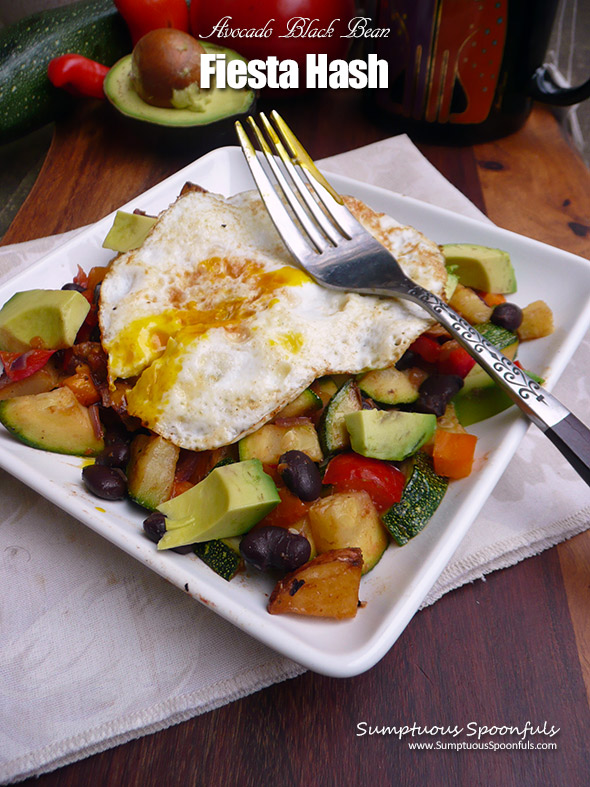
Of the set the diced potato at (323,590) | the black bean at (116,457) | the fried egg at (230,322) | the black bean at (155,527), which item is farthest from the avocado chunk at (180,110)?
the diced potato at (323,590)

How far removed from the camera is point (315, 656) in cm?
175

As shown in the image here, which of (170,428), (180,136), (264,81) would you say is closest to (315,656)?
(170,428)

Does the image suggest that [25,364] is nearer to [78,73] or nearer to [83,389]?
[83,389]

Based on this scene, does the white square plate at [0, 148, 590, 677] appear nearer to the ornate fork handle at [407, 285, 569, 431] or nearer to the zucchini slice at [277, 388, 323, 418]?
the ornate fork handle at [407, 285, 569, 431]

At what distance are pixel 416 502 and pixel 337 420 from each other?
403mm

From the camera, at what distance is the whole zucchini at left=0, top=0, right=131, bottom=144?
185 inches

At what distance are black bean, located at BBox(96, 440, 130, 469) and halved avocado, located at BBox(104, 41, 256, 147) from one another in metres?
2.54

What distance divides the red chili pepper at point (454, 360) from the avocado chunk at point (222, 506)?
2.89 feet

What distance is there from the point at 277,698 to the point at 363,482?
72cm

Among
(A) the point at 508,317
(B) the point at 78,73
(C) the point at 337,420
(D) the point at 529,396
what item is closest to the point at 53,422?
(C) the point at 337,420

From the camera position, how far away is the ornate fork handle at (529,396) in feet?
6.97

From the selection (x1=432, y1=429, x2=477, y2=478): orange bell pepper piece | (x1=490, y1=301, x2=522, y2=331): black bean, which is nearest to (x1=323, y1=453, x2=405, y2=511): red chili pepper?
(x1=432, y1=429, x2=477, y2=478): orange bell pepper piece

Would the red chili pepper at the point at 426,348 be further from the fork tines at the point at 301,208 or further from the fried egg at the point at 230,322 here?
the fork tines at the point at 301,208

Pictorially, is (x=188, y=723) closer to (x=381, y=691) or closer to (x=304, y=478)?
(x=381, y=691)
